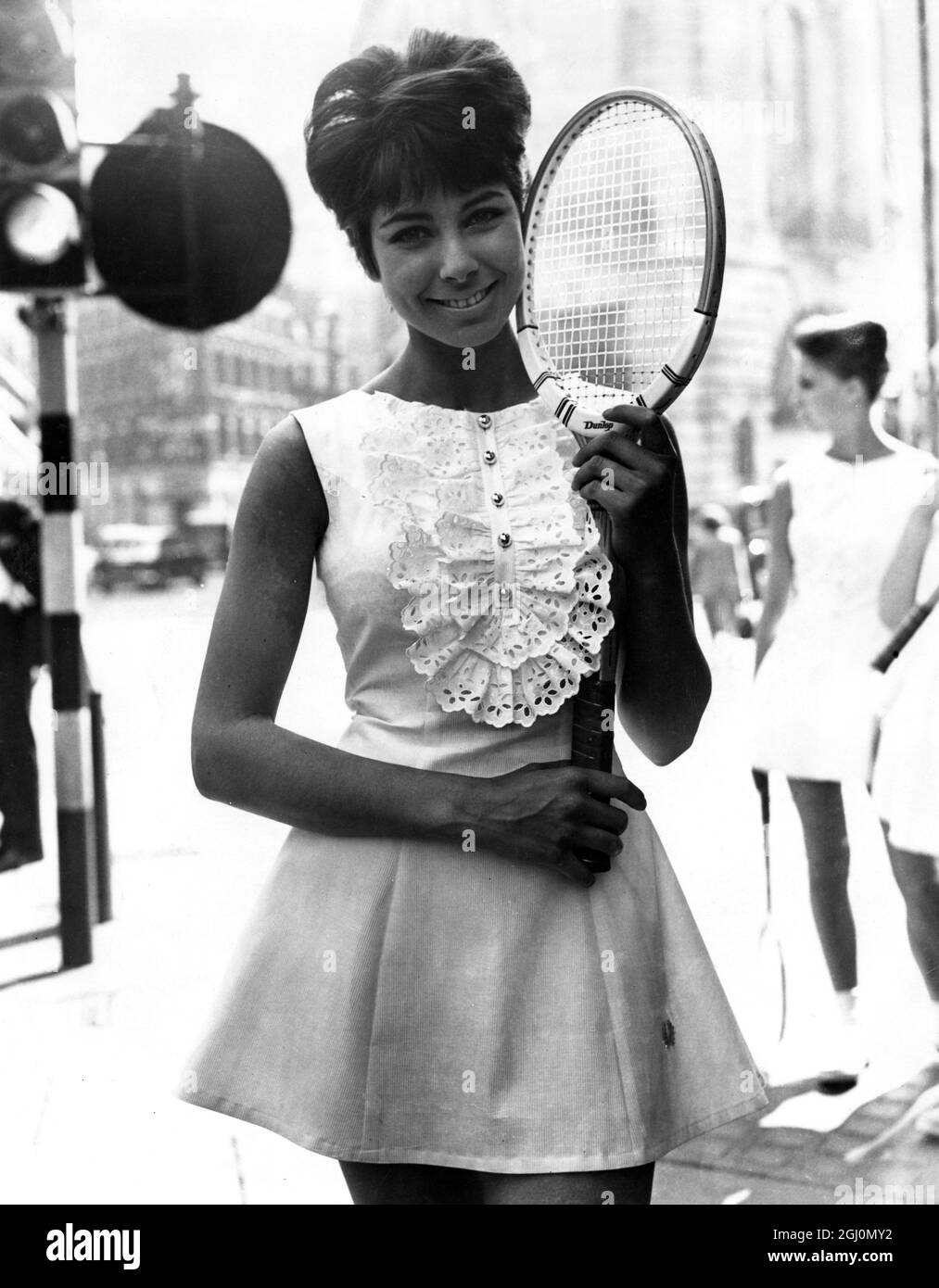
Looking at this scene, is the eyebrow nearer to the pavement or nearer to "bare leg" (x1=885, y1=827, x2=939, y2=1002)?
the pavement

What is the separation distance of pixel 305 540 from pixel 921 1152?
4.76 ft

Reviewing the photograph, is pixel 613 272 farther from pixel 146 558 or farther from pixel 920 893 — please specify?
pixel 920 893

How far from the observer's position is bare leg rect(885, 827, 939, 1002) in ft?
7.79

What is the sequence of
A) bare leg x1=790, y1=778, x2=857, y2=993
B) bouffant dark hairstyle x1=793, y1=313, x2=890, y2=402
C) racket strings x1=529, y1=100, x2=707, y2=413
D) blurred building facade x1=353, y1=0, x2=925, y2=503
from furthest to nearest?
bare leg x1=790, y1=778, x2=857, y2=993 < bouffant dark hairstyle x1=793, y1=313, x2=890, y2=402 < blurred building facade x1=353, y1=0, x2=925, y2=503 < racket strings x1=529, y1=100, x2=707, y2=413

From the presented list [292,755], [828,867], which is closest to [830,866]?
[828,867]

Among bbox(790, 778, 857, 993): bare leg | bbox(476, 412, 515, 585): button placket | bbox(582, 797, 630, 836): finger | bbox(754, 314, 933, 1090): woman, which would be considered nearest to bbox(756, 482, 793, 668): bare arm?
bbox(754, 314, 933, 1090): woman

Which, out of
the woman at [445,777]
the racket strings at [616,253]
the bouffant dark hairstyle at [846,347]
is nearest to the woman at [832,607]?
the bouffant dark hairstyle at [846,347]

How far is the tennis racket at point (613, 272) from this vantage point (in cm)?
166

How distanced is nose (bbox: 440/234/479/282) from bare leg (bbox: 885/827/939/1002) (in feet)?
3.99

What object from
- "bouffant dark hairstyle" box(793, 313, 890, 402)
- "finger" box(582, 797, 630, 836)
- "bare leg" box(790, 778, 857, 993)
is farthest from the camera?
"bare leg" box(790, 778, 857, 993)

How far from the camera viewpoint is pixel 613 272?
1789 millimetres

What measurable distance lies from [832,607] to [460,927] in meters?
1.03

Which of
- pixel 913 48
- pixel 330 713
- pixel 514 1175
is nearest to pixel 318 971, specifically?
pixel 514 1175

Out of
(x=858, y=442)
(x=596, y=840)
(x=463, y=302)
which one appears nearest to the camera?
(x=596, y=840)
